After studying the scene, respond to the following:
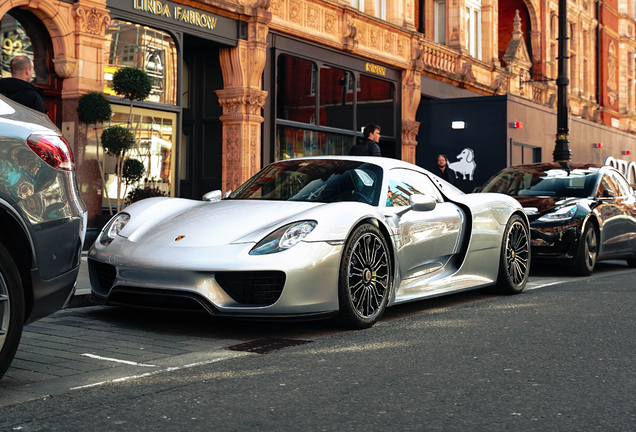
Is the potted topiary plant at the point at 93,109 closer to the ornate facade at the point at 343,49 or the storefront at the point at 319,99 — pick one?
the ornate facade at the point at 343,49

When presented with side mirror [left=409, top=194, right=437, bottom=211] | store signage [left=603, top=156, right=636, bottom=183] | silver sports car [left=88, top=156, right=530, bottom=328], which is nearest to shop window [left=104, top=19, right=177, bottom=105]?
silver sports car [left=88, top=156, right=530, bottom=328]

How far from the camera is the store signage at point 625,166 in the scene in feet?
85.8

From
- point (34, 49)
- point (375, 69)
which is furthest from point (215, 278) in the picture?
point (375, 69)

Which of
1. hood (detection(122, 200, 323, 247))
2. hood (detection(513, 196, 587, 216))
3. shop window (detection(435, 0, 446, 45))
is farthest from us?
shop window (detection(435, 0, 446, 45))

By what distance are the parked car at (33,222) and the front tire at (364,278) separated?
1980 mm

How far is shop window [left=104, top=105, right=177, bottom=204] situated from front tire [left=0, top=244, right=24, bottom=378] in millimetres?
8819

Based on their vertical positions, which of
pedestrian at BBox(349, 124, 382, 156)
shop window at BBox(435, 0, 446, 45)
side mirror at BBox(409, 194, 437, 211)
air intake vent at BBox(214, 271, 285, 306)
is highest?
shop window at BBox(435, 0, 446, 45)

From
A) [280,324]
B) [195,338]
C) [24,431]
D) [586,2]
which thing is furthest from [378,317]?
[586,2]

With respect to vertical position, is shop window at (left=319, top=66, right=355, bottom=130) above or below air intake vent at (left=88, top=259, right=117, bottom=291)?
above

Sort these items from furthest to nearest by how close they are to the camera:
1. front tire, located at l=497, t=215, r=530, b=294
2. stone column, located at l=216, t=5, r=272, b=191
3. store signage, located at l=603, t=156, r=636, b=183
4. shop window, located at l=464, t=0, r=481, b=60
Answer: store signage, located at l=603, t=156, r=636, b=183 < shop window, located at l=464, t=0, r=481, b=60 < stone column, located at l=216, t=5, r=272, b=191 < front tire, located at l=497, t=215, r=530, b=294

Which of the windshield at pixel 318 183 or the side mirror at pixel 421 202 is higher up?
the windshield at pixel 318 183

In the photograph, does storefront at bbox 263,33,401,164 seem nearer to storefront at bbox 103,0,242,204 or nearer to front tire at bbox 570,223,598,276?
storefront at bbox 103,0,242,204

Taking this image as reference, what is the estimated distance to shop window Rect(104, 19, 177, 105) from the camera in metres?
12.3

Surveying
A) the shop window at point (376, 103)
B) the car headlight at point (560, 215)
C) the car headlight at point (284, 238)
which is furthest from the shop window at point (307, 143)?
the car headlight at point (284, 238)
